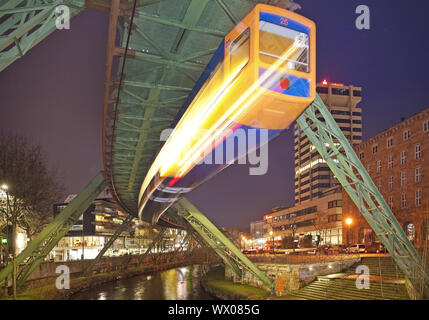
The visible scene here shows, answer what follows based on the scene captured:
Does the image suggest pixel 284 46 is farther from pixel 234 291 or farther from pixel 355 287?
pixel 234 291

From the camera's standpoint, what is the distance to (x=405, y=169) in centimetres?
5097

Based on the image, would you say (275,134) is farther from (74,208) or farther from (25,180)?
(25,180)

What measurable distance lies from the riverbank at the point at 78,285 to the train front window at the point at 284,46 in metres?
24.6

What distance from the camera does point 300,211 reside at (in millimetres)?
109125

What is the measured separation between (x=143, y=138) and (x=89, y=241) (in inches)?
3509

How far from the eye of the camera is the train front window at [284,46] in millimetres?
7422

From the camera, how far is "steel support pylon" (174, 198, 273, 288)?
28609mm

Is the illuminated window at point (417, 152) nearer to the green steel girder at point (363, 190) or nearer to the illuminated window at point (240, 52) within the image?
the green steel girder at point (363, 190)

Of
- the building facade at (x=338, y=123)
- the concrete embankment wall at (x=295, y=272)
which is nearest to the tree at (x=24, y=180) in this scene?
the concrete embankment wall at (x=295, y=272)

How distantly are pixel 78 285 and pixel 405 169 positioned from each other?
43.1 meters

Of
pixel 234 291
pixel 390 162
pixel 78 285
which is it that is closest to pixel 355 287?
pixel 234 291

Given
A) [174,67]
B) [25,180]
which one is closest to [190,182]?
[174,67]

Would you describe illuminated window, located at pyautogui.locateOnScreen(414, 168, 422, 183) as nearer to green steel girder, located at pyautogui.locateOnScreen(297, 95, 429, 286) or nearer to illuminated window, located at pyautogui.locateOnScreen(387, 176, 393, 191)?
illuminated window, located at pyautogui.locateOnScreen(387, 176, 393, 191)

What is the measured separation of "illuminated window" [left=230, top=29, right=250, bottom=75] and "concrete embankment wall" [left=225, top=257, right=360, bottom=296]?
67.9ft
